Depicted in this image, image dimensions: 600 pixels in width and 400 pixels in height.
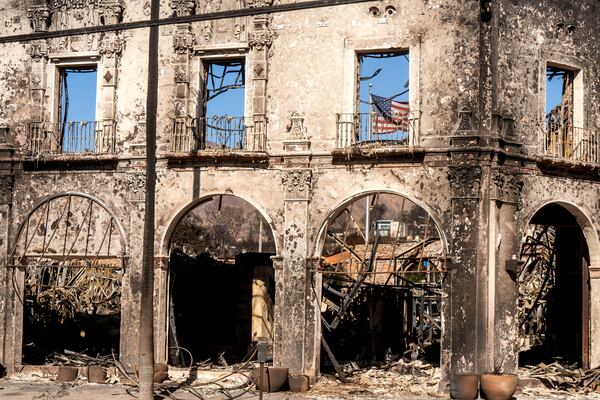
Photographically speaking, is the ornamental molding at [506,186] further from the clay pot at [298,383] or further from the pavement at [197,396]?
the clay pot at [298,383]

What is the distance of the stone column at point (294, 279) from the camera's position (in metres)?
19.9

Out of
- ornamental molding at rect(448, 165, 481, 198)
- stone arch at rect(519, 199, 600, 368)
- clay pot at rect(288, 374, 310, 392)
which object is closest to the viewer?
ornamental molding at rect(448, 165, 481, 198)

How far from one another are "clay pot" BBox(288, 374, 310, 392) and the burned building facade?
414mm

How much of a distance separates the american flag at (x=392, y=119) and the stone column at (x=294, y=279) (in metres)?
1.78

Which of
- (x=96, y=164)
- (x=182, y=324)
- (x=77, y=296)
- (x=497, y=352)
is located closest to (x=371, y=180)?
(x=497, y=352)

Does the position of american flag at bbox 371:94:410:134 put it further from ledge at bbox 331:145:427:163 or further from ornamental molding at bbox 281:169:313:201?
ornamental molding at bbox 281:169:313:201

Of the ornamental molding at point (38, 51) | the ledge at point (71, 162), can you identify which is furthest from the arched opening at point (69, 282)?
the ornamental molding at point (38, 51)

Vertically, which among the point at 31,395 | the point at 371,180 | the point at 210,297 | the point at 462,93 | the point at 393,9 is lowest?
the point at 31,395

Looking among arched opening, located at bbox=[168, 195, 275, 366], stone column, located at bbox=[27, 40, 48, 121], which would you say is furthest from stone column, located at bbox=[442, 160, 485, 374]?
stone column, located at bbox=[27, 40, 48, 121]

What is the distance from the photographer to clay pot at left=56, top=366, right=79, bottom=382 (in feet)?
69.1

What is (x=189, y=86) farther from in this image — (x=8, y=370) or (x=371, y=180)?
(x=8, y=370)

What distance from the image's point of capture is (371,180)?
65.1ft

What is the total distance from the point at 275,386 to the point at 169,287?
3.76 metres

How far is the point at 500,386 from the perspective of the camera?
58.4 ft
